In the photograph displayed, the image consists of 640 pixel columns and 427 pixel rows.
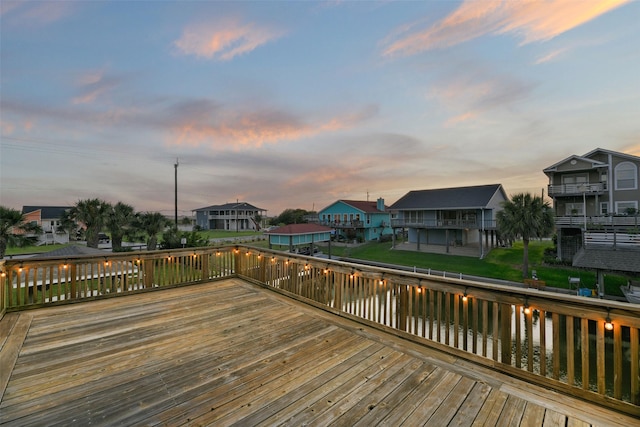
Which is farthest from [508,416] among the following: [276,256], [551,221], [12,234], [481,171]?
[481,171]

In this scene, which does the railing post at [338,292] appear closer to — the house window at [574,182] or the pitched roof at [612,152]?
the house window at [574,182]

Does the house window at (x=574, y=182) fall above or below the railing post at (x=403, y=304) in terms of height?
above

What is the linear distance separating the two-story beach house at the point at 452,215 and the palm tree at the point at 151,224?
20.2 meters

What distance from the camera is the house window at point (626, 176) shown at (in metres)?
17.0

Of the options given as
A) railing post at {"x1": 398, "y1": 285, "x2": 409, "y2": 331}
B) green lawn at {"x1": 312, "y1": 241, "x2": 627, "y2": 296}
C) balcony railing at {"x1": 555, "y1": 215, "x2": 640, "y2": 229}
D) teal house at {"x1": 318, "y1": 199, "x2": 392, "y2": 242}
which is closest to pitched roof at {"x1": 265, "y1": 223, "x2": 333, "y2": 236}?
green lawn at {"x1": 312, "y1": 241, "x2": 627, "y2": 296}

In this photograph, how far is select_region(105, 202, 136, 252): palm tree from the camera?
1756cm

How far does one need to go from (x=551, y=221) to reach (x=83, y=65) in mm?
24067

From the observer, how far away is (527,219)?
16141 millimetres

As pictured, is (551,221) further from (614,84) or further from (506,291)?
(506,291)

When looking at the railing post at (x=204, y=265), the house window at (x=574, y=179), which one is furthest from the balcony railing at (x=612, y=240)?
the railing post at (x=204, y=265)

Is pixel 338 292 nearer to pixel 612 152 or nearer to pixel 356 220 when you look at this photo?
pixel 612 152

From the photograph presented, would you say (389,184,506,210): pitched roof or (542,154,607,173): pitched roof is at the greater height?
(542,154,607,173): pitched roof

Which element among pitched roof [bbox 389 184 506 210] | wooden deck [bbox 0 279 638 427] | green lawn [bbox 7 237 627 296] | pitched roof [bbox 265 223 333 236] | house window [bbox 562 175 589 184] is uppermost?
house window [bbox 562 175 589 184]

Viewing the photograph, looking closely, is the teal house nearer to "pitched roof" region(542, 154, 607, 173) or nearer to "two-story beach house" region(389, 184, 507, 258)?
"two-story beach house" region(389, 184, 507, 258)
